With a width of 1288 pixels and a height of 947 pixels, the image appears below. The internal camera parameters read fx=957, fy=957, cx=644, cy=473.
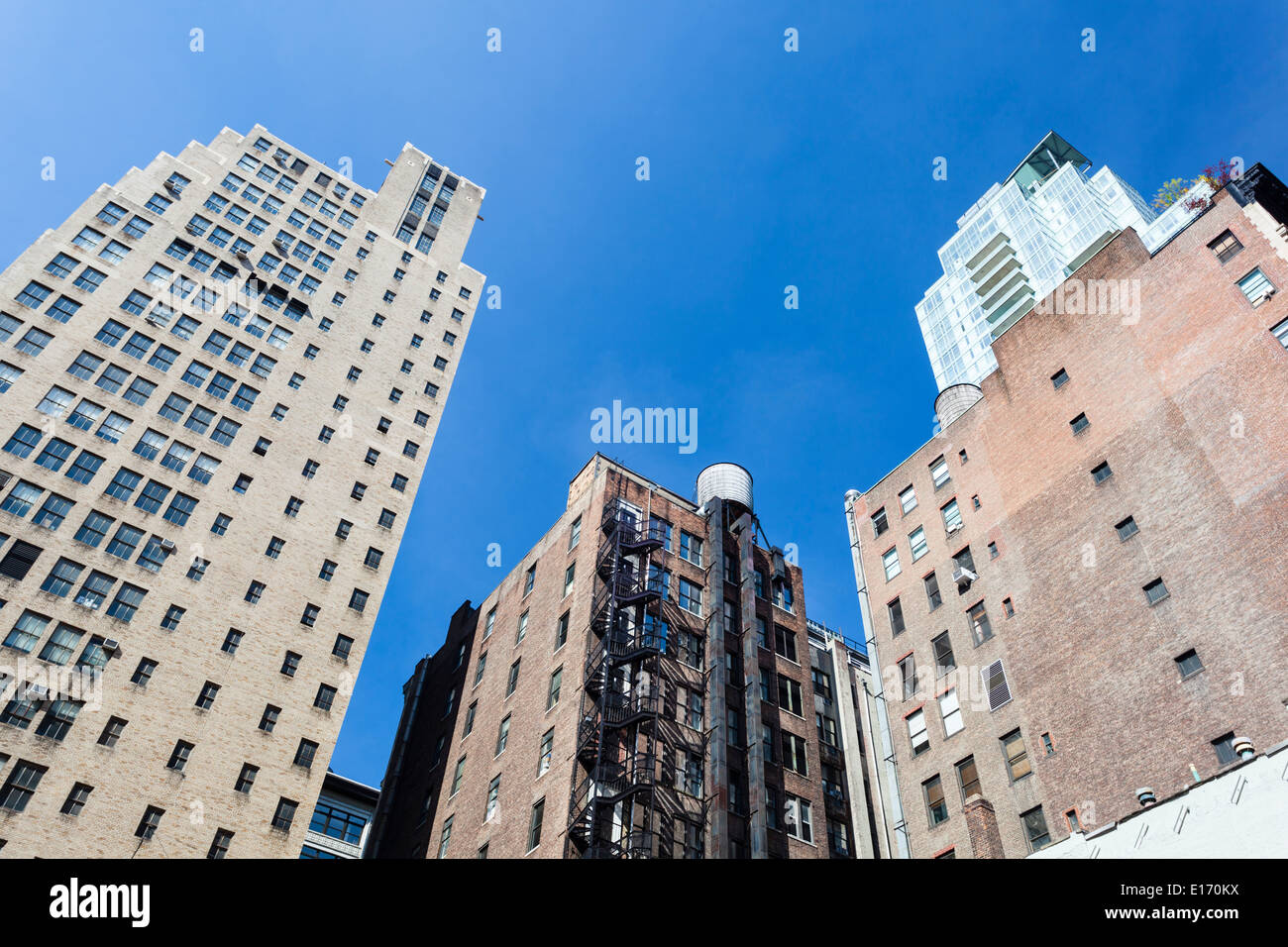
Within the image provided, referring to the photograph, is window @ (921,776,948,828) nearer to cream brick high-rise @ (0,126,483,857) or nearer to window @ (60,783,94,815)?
cream brick high-rise @ (0,126,483,857)

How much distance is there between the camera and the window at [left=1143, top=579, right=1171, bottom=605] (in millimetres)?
40719

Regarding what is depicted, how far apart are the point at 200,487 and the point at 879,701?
150ft

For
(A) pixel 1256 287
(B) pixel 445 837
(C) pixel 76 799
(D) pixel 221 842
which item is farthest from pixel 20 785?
(A) pixel 1256 287

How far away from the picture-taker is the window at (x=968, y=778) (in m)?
44.3

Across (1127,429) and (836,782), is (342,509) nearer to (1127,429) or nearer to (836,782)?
(836,782)

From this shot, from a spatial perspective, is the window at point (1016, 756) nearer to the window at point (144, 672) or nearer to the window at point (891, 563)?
the window at point (891, 563)

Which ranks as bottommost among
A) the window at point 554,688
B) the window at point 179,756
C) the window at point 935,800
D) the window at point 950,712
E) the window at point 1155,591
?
the window at point 935,800

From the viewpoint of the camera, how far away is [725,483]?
66.0 metres

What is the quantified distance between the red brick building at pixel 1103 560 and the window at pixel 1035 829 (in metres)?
0.19

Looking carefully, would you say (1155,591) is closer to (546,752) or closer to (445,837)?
(546,752)

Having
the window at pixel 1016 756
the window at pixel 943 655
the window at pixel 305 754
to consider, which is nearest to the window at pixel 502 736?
the window at pixel 305 754
